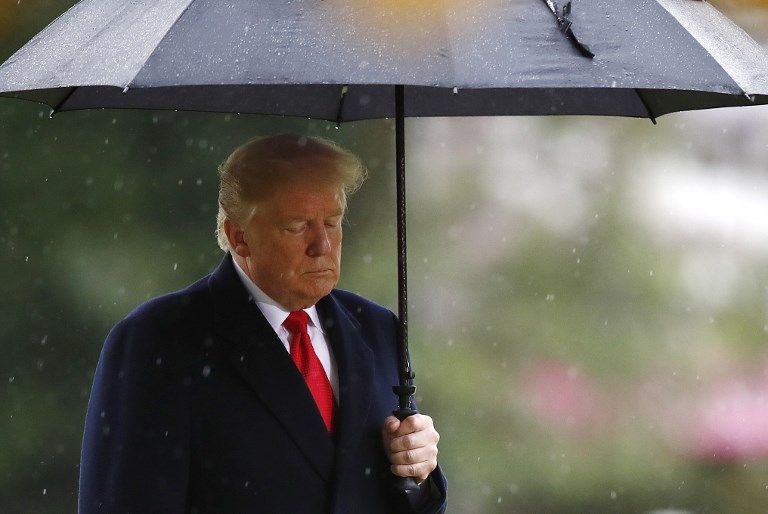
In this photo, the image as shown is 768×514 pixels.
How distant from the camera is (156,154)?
16.3 feet

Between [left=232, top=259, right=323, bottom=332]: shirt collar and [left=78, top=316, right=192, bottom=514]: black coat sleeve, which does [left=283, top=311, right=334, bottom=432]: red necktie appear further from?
[left=78, top=316, right=192, bottom=514]: black coat sleeve

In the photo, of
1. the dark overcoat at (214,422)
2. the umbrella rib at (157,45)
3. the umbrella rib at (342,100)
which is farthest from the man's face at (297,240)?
the umbrella rib at (342,100)

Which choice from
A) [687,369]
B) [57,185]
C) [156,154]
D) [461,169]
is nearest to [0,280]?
[57,185]

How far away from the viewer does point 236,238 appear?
264 cm

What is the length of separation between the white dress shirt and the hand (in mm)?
136

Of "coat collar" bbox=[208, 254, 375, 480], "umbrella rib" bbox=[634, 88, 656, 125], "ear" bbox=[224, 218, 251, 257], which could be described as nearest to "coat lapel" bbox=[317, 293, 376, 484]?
"coat collar" bbox=[208, 254, 375, 480]

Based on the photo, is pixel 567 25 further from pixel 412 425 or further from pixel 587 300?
pixel 587 300

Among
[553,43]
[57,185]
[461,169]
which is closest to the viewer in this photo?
[553,43]

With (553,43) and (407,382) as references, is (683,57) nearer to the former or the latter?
(553,43)

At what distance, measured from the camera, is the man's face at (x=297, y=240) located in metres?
2.57

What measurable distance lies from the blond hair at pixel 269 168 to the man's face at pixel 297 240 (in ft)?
0.07

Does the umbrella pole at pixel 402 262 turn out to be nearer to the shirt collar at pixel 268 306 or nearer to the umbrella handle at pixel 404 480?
the umbrella handle at pixel 404 480

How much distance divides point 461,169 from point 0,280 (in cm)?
195

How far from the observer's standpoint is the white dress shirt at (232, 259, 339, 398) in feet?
8.69
